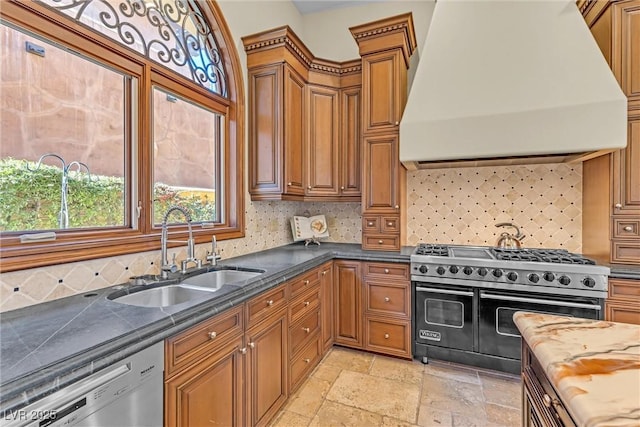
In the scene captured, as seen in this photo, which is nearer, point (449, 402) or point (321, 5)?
point (449, 402)

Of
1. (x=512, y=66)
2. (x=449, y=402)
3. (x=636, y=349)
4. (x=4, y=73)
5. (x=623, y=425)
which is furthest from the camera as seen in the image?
(x=512, y=66)

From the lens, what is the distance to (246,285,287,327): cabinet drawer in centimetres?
166

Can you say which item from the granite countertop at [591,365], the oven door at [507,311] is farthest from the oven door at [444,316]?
the granite countertop at [591,365]

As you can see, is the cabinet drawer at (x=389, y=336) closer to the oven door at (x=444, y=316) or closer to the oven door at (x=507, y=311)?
the oven door at (x=444, y=316)

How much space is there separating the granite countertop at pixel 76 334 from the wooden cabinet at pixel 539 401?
127cm

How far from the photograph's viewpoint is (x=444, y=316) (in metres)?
2.55

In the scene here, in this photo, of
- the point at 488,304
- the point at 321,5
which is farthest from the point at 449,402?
the point at 321,5

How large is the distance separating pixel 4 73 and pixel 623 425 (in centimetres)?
239

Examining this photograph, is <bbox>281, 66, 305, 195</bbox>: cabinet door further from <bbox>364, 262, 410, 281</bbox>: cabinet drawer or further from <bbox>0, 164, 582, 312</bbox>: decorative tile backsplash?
<bbox>364, 262, 410, 281</bbox>: cabinet drawer

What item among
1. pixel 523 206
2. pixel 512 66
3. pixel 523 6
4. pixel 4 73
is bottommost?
pixel 523 206

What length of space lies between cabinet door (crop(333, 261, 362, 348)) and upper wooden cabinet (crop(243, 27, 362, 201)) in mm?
772

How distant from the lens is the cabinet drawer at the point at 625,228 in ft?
7.16

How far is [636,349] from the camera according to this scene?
0.94 metres

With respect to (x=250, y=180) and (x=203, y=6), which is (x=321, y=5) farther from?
(x=250, y=180)
